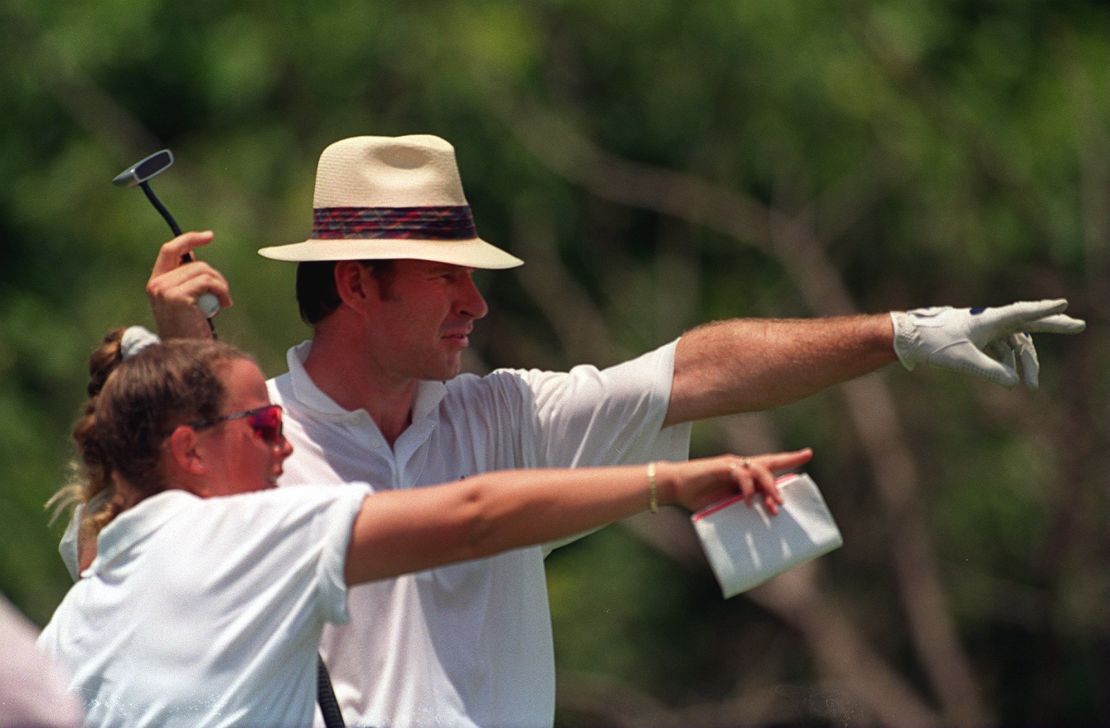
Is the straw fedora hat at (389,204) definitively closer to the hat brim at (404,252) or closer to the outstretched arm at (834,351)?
the hat brim at (404,252)

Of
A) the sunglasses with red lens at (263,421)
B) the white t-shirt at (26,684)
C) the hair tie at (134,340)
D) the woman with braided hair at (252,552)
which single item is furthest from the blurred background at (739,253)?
the white t-shirt at (26,684)

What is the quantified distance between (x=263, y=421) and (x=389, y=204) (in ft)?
2.82

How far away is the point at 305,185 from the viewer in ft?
33.9

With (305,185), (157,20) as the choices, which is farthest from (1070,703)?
(157,20)

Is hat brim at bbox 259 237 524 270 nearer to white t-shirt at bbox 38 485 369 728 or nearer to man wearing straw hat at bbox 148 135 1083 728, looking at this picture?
man wearing straw hat at bbox 148 135 1083 728

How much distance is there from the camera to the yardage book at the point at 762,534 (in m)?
2.82

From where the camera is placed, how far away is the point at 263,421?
116 inches

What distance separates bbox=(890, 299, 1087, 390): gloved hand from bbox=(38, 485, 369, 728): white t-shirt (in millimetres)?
1256

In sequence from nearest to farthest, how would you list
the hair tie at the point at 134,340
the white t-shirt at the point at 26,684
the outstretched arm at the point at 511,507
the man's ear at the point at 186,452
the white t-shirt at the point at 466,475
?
the white t-shirt at the point at 26,684, the outstretched arm at the point at 511,507, the man's ear at the point at 186,452, the hair tie at the point at 134,340, the white t-shirt at the point at 466,475

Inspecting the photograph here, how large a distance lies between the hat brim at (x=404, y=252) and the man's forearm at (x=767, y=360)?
0.40m

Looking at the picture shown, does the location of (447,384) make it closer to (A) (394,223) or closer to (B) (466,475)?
(B) (466,475)

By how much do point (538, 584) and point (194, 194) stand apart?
7.25m

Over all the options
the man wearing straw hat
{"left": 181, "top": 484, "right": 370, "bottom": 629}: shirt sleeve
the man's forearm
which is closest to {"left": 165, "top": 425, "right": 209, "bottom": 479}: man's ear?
{"left": 181, "top": 484, "right": 370, "bottom": 629}: shirt sleeve

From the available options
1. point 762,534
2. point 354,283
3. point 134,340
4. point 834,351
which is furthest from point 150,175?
point 762,534
